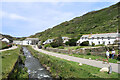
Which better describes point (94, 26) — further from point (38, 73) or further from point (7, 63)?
point (7, 63)

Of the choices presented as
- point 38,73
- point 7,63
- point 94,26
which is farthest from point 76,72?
point 94,26

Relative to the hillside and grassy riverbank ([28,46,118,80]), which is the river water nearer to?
grassy riverbank ([28,46,118,80])

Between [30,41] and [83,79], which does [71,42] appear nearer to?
[83,79]

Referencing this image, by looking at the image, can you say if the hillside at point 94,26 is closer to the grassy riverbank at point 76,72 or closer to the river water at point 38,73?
the river water at point 38,73

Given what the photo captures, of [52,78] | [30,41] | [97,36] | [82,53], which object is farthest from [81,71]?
[30,41]

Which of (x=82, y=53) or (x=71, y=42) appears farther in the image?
(x=71, y=42)

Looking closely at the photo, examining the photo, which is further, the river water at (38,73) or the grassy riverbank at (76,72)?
the river water at (38,73)

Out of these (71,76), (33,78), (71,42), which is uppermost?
(71,42)

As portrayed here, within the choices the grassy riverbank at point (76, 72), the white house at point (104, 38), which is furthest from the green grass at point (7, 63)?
the white house at point (104, 38)

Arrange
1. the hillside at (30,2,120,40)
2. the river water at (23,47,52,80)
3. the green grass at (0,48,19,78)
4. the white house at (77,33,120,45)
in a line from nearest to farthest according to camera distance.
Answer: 1. the green grass at (0,48,19,78)
2. the river water at (23,47,52,80)
3. the white house at (77,33,120,45)
4. the hillside at (30,2,120,40)

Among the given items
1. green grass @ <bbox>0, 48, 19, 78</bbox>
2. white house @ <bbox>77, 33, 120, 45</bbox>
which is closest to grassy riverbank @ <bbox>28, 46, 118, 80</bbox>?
green grass @ <bbox>0, 48, 19, 78</bbox>

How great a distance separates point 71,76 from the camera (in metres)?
11.0

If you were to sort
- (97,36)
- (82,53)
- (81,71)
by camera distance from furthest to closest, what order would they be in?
1. (97,36)
2. (82,53)
3. (81,71)

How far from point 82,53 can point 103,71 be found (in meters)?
13.4
